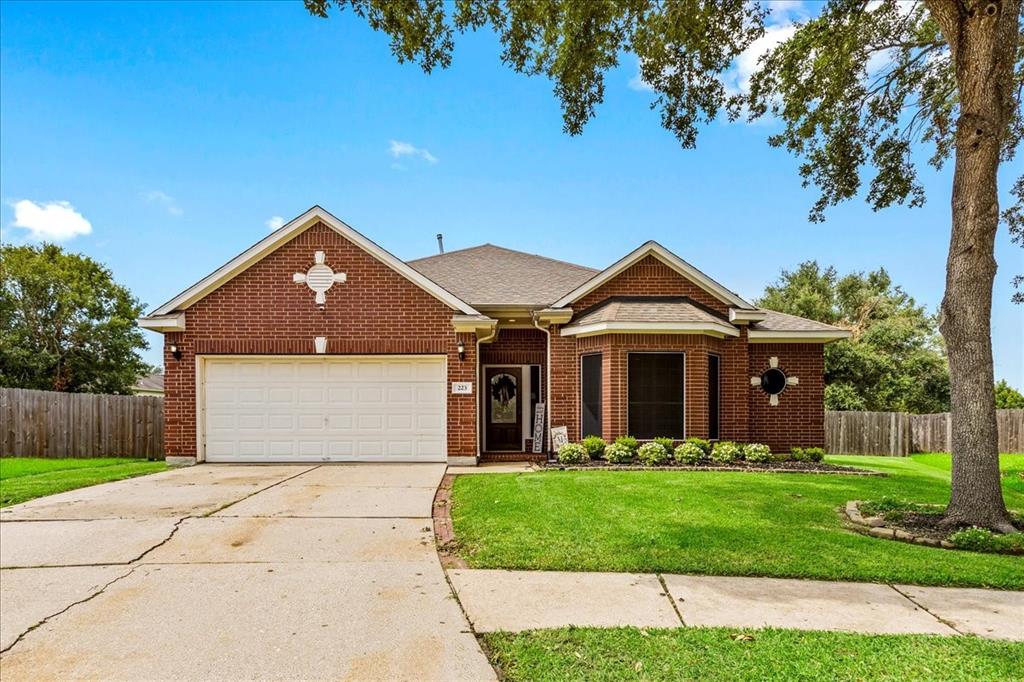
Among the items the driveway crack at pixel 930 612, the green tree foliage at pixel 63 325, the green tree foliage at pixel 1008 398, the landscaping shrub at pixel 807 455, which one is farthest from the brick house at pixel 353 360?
the green tree foliage at pixel 1008 398

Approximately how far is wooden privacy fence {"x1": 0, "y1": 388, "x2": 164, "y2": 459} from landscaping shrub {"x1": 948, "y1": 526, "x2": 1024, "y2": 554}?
17.4 metres

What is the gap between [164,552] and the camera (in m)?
5.21

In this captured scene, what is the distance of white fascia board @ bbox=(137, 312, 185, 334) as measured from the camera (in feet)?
37.1

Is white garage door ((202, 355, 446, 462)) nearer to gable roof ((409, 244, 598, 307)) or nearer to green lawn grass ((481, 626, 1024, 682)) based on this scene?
gable roof ((409, 244, 598, 307))

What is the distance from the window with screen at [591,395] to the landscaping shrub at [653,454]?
1143mm

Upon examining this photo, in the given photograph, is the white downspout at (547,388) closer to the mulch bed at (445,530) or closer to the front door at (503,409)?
the front door at (503,409)

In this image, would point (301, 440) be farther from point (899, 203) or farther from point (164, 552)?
point (899, 203)

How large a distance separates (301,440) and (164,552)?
641 cm

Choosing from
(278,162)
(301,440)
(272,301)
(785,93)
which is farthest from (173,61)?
(785,93)

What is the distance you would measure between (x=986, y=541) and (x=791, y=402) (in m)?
7.59

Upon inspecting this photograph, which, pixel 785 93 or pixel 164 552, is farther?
pixel 785 93

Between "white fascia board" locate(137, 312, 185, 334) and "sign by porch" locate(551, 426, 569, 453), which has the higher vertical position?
"white fascia board" locate(137, 312, 185, 334)

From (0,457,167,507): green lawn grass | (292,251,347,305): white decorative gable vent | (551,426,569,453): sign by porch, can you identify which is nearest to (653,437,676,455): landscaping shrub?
(551,426,569,453): sign by porch

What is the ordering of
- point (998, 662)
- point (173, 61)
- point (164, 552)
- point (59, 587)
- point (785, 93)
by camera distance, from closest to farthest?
1. point (998, 662)
2. point (59, 587)
3. point (164, 552)
4. point (785, 93)
5. point (173, 61)
